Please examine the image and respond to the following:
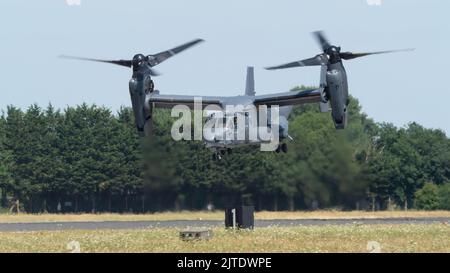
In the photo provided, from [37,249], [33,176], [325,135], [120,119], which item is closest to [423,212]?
[325,135]

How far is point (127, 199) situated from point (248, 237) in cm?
3218

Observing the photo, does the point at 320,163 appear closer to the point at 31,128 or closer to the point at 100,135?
the point at 100,135

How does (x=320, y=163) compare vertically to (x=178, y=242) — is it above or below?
above

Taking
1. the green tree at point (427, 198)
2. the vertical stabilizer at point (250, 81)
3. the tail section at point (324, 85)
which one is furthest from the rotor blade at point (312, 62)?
the green tree at point (427, 198)

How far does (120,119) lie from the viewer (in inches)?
2899

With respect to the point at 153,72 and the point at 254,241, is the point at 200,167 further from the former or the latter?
the point at 254,241

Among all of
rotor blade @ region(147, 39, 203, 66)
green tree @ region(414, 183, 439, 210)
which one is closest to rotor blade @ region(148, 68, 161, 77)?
rotor blade @ region(147, 39, 203, 66)

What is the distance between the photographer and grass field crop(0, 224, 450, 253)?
3312 cm

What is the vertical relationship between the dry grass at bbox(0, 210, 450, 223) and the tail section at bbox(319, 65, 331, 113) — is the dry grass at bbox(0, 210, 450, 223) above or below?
below

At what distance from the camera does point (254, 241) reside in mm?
35969

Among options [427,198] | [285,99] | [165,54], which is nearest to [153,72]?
[165,54]

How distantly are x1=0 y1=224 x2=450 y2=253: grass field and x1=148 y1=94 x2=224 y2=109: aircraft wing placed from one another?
42.8 feet

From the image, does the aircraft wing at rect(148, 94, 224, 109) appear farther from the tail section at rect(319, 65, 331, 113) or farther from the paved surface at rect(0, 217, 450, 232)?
the tail section at rect(319, 65, 331, 113)

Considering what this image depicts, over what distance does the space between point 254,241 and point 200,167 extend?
2443cm
